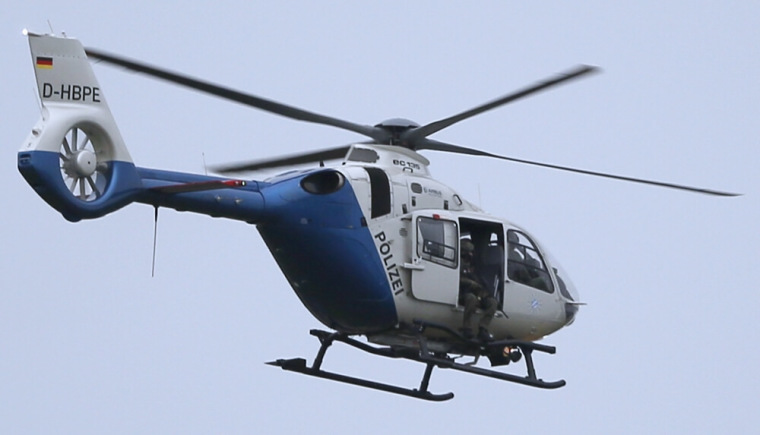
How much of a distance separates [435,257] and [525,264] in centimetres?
190

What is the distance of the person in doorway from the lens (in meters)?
22.1

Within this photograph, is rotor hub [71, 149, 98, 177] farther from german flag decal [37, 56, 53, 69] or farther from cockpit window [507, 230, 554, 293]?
cockpit window [507, 230, 554, 293]

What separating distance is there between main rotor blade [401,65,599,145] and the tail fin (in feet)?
17.3

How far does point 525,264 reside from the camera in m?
23.1

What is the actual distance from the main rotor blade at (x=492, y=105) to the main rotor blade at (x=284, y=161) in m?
1.05

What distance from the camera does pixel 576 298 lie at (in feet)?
79.2

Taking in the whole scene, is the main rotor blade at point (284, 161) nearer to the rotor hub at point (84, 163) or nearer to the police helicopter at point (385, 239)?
the police helicopter at point (385, 239)

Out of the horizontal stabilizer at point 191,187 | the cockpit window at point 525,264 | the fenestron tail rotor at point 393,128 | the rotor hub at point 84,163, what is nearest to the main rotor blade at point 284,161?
the fenestron tail rotor at point 393,128

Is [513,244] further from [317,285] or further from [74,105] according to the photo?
[74,105]

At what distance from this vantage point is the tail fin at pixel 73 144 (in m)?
17.7

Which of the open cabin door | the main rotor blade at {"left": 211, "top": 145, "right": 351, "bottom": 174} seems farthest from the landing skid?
the main rotor blade at {"left": 211, "top": 145, "right": 351, "bottom": 174}

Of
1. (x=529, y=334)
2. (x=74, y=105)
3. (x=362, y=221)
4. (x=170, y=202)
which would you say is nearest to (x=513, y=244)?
(x=529, y=334)

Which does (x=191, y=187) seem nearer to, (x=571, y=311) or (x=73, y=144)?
(x=73, y=144)

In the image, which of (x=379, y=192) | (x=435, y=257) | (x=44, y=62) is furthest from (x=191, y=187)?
(x=435, y=257)
